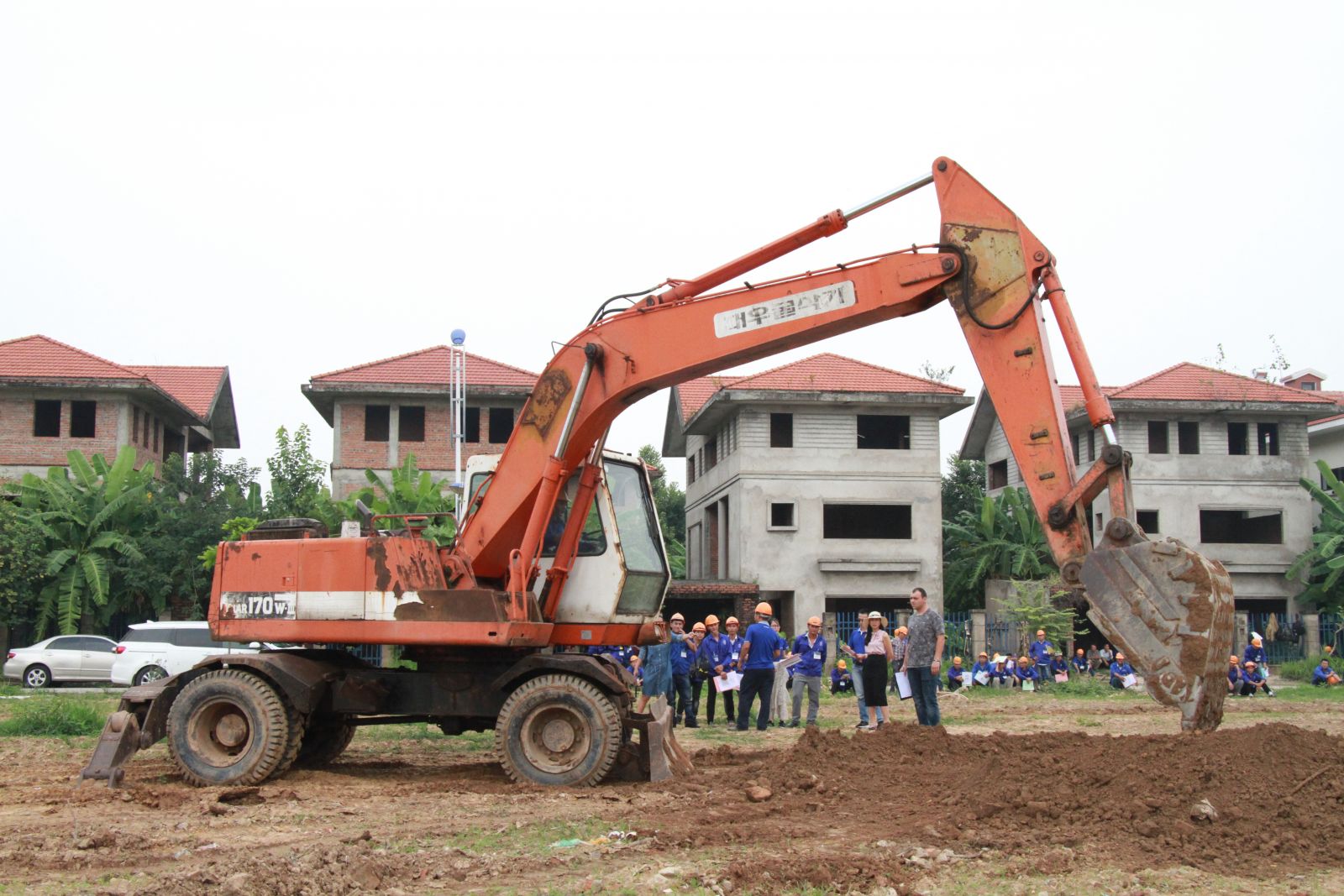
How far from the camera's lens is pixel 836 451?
112ft

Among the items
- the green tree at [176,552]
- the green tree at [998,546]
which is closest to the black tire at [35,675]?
the green tree at [176,552]

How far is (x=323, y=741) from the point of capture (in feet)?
38.4

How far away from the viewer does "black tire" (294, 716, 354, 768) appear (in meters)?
11.4

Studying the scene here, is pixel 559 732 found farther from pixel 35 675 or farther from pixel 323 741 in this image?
pixel 35 675

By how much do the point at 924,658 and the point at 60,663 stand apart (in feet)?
61.6

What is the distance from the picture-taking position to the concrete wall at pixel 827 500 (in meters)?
33.4

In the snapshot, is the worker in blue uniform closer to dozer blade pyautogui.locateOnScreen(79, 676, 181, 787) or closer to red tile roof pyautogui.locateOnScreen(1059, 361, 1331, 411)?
dozer blade pyautogui.locateOnScreen(79, 676, 181, 787)

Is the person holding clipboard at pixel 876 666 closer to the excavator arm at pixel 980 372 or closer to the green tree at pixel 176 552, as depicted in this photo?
the excavator arm at pixel 980 372

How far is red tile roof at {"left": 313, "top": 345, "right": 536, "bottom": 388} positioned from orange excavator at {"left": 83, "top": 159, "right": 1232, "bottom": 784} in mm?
23154

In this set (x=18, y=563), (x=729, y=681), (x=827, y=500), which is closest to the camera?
(x=729, y=681)

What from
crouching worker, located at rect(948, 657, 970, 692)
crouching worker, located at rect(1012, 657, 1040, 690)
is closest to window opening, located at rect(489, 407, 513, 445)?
crouching worker, located at rect(948, 657, 970, 692)

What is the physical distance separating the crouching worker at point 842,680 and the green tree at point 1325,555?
662 inches

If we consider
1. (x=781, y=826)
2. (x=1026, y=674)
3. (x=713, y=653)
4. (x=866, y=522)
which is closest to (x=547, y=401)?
(x=781, y=826)

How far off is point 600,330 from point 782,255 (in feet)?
5.52
